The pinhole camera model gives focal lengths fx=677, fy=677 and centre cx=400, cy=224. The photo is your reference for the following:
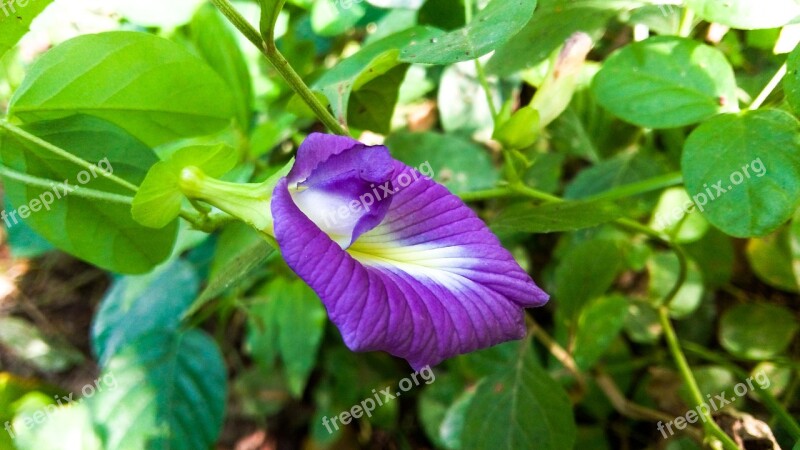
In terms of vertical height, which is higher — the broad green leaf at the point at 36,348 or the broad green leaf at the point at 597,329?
the broad green leaf at the point at 36,348

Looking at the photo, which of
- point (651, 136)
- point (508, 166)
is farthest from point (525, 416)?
point (651, 136)

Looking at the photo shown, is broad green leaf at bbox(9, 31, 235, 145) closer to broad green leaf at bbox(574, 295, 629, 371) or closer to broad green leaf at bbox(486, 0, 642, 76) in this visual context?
broad green leaf at bbox(486, 0, 642, 76)

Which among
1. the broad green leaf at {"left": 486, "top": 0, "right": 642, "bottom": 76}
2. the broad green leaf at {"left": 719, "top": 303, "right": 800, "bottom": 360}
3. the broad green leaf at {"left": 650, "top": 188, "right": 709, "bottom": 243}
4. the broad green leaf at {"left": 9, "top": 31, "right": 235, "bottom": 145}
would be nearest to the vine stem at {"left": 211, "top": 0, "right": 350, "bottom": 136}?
the broad green leaf at {"left": 9, "top": 31, "right": 235, "bottom": 145}

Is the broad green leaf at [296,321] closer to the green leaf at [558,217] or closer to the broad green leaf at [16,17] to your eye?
the green leaf at [558,217]

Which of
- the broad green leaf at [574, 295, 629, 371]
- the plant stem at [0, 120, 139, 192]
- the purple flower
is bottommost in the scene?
the broad green leaf at [574, 295, 629, 371]

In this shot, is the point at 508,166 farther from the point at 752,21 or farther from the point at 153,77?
the point at 153,77

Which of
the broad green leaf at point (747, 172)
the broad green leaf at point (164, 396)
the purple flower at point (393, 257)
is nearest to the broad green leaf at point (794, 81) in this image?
the broad green leaf at point (747, 172)
